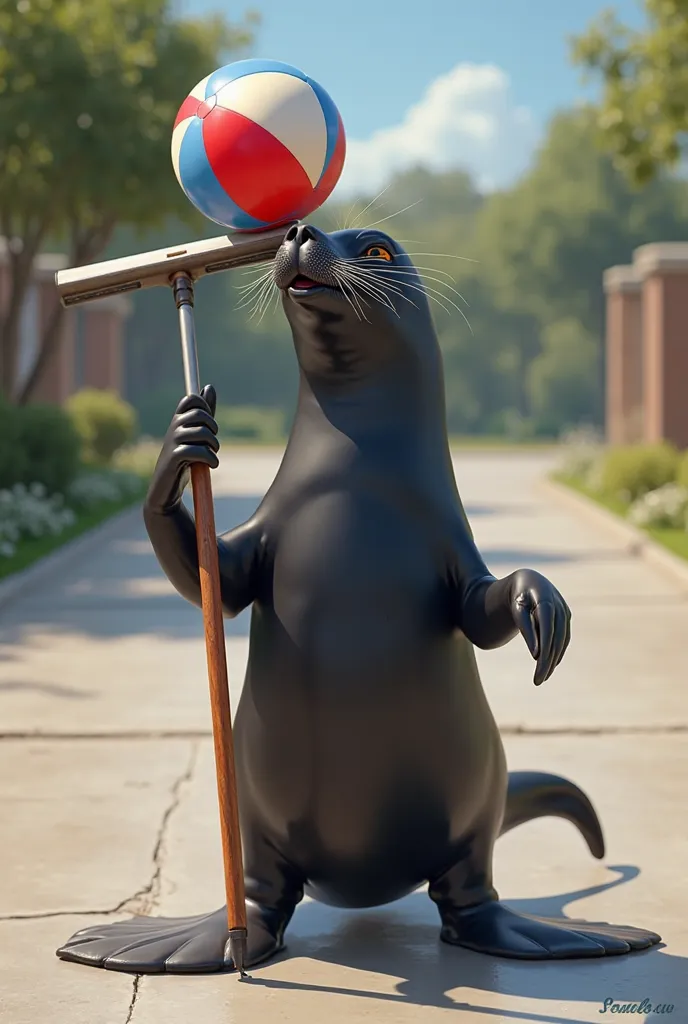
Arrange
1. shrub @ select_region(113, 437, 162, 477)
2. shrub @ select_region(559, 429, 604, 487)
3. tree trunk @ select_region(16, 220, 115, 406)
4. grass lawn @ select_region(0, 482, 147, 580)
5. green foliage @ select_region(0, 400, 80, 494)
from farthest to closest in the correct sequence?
1. shrub @ select_region(113, 437, 162, 477)
2. shrub @ select_region(559, 429, 604, 487)
3. tree trunk @ select_region(16, 220, 115, 406)
4. green foliage @ select_region(0, 400, 80, 494)
5. grass lawn @ select_region(0, 482, 147, 580)

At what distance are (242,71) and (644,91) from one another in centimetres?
1195

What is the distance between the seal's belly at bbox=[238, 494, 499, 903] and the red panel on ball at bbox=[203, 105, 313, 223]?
75 centimetres

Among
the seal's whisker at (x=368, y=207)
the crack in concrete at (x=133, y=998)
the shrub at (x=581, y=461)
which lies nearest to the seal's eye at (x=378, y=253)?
the seal's whisker at (x=368, y=207)

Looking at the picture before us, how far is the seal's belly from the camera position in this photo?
341 centimetres

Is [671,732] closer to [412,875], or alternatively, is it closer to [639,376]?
[412,875]

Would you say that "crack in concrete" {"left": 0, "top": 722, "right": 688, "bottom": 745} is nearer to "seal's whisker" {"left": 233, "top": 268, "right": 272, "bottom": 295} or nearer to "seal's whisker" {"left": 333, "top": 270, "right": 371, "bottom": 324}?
"seal's whisker" {"left": 233, "top": 268, "right": 272, "bottom": 295}

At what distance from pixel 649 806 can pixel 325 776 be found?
2044 millimetres

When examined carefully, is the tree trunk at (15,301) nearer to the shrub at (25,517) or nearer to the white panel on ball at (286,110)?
the shrub at (25,517)

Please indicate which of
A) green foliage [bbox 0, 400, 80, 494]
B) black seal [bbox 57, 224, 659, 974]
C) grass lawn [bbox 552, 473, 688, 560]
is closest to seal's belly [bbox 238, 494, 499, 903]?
black seal [bbox 57, 224, 659, 974]

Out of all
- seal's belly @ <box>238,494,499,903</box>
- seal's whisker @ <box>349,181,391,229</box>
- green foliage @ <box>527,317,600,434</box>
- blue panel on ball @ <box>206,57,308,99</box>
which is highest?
green foliage @ <box>527,317,600,434</box>

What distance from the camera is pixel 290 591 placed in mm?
3492

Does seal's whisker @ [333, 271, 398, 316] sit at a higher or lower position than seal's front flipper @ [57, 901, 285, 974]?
higher

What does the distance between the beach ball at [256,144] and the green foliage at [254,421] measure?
50442 millimetres

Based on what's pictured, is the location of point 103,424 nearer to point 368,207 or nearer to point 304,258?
point 368,207
